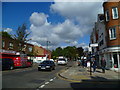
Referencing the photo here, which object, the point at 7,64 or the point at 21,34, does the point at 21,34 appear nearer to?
the point at 21,34

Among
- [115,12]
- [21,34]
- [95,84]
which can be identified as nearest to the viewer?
[95,84]

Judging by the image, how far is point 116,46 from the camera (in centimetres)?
2152

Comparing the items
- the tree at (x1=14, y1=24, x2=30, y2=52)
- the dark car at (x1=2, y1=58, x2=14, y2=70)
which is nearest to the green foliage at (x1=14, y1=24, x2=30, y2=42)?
the tree at (x1=14, y1=24, x2=30, y2=52)

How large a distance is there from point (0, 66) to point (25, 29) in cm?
2524

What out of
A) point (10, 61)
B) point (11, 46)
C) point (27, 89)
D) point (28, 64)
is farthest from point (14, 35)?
point (27, 89)

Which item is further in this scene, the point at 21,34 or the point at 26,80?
the point at 21,34

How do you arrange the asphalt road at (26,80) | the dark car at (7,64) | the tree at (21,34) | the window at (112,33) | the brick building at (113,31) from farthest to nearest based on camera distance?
the tree at (21,34), the dark car at (7,64), the window at (112,33), the brick building at (113,31), the asphalt road at (26,80)

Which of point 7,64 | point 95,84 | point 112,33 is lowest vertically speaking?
point 95,84

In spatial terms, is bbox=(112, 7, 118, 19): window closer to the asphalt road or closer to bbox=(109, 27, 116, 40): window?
bbox=(109, 27, 116, 40): window

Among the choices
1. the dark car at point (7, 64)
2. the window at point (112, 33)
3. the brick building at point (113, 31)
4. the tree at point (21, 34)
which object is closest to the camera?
the brick building at point (113, 31)

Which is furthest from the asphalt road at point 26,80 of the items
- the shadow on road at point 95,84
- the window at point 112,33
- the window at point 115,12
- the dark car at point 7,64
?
the window at point 115,12

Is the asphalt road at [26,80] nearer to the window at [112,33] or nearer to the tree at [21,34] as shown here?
the window at [112,33]

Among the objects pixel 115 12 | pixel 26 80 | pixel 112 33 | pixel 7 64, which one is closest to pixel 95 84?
pixel 26 80

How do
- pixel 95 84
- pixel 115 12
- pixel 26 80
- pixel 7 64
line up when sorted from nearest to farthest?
pixel 95 84
pixel 26 80
pixel 115 12
pixel 7 64
